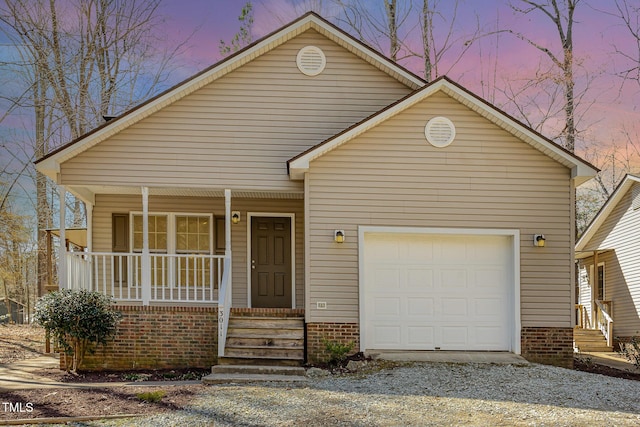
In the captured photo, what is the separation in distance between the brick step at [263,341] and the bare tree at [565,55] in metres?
17.1

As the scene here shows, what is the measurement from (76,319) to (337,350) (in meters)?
4.44

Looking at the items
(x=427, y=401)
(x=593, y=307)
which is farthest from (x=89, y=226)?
(x=593, y=307)

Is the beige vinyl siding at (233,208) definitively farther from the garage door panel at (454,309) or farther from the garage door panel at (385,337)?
the garage door panel at (454,309)

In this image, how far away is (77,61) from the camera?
21828mm

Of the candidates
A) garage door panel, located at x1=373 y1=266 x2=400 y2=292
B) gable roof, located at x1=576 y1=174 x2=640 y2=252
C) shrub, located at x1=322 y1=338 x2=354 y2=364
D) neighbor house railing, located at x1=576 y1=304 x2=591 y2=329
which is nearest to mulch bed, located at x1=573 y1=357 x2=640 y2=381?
garage door panel, located at x1=373 y1=266 x2=400 y2=292

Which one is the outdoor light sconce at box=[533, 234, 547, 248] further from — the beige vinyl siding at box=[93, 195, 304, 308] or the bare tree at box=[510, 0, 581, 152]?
the bare tree at box=[510, 0, 581, 152]

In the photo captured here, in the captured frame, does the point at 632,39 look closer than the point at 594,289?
No

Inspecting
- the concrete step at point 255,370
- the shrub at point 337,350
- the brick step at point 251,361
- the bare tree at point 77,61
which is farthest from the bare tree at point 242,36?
the concrete step at point 255,370

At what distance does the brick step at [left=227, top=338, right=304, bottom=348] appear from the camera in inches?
426

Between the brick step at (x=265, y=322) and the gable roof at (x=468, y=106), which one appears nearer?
the gable roof at (x=468, y=106)

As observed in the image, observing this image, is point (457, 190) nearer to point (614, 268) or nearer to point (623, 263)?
point (623, 263)

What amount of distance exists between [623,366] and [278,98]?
9154 millimetres

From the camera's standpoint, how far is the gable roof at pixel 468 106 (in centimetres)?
1109

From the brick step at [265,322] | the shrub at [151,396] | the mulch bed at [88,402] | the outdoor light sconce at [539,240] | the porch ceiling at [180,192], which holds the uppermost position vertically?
the porch ceiling at [180,192]
